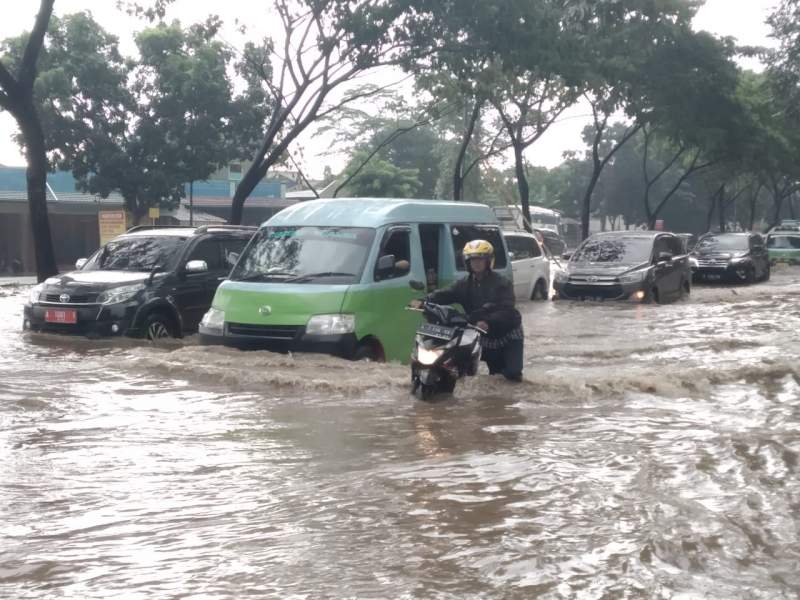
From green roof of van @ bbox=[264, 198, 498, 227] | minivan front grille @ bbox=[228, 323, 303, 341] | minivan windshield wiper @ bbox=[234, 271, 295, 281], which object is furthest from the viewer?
green roof of van @ bbox=[264, 198, 498, 227]

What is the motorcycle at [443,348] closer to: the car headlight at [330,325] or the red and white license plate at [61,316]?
the car headlight at [330,325]

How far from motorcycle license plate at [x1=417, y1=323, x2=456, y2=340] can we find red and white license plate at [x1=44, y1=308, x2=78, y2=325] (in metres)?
5.41

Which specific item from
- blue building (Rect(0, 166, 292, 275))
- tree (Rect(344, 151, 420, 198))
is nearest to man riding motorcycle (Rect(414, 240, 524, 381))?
blue building (Rect(0, 166, 292, 275))

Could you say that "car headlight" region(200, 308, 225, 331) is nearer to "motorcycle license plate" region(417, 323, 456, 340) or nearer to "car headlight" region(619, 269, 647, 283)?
"motorcycle license plate" region(417, 323, 456, 340)

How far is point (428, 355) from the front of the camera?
8297 mm

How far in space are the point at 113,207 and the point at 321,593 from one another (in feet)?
128

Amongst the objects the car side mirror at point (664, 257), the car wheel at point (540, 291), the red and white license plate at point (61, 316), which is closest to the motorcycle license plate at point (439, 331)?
the red and white license plate at point (61, 316)

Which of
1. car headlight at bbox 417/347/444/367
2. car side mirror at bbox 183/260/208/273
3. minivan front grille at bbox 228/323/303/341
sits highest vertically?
car side mirror at bbox 183/260/208/273

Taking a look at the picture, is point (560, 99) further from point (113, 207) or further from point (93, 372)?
point (93, 372)

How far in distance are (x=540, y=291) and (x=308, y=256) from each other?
431 inches

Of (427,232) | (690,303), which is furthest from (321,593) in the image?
(690,303)

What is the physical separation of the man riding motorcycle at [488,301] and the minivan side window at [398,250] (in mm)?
1661

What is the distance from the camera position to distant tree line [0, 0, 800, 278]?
20.4 meters

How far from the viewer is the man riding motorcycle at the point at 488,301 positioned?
A: 8.48m
